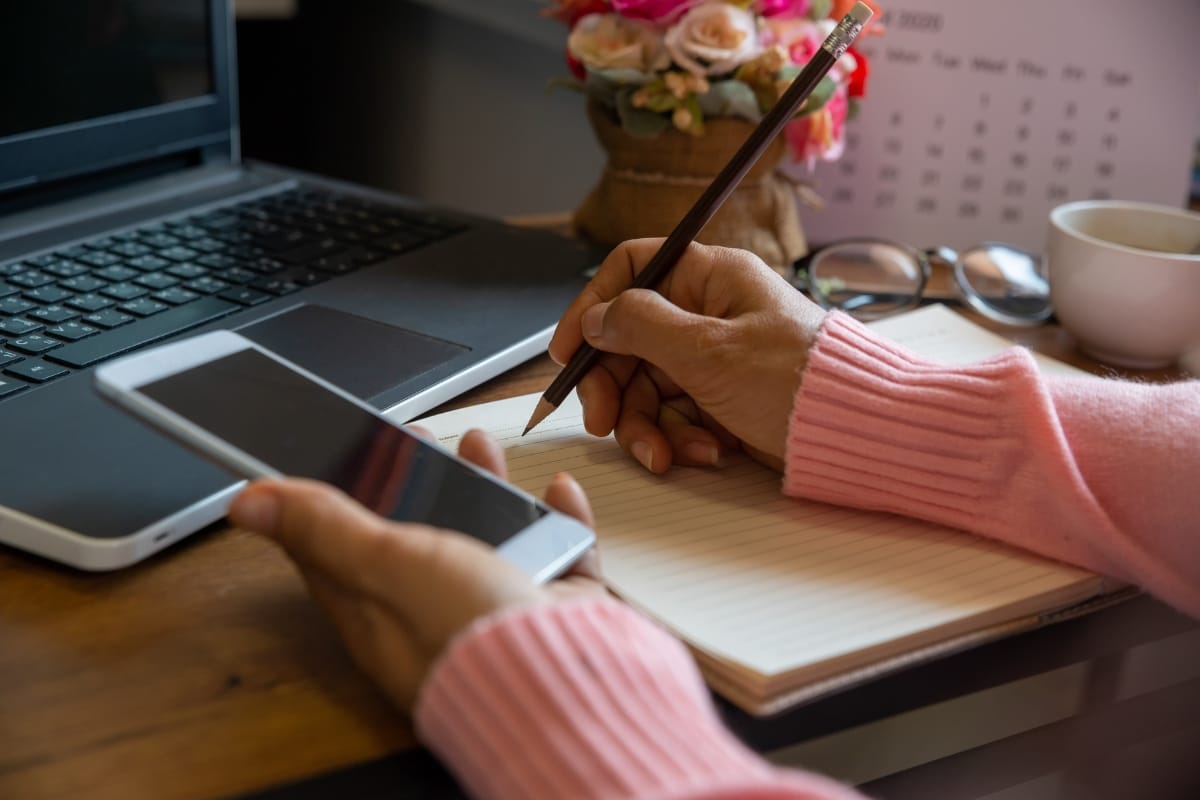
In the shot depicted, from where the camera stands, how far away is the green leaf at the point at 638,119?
30.5 inches

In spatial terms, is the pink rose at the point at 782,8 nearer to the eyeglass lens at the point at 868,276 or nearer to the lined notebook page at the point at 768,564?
the eyeglass lens at the point at 868,276

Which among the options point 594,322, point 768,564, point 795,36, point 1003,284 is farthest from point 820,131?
point 768,564

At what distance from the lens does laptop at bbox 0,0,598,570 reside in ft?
1.55

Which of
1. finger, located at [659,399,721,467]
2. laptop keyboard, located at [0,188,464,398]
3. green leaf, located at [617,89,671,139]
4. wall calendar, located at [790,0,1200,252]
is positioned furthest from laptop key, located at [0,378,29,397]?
wall calendar, located at [790,0,1200,252]

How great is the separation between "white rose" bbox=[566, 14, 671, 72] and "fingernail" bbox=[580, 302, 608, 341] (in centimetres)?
27

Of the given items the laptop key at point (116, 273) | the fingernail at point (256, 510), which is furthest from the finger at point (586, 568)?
the laptop key at point (116, 273)

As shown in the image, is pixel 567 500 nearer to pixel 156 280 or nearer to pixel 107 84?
pixel 156 280

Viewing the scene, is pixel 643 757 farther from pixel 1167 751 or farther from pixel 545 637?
pixel 1167 751

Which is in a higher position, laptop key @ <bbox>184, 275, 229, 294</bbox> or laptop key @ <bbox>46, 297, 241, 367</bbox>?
laptop key @ <bbox>184, 275, 229, 294</bbox>

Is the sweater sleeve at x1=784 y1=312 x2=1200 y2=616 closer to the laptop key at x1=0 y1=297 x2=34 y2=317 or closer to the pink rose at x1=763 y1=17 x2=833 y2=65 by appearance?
the pink rose at x1=763 y1=17 x2=833 y2=65

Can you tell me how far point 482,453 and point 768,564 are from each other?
0.13 metres

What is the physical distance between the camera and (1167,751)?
2.38ft

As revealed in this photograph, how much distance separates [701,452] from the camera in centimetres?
55

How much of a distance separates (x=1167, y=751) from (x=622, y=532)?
47 cm
